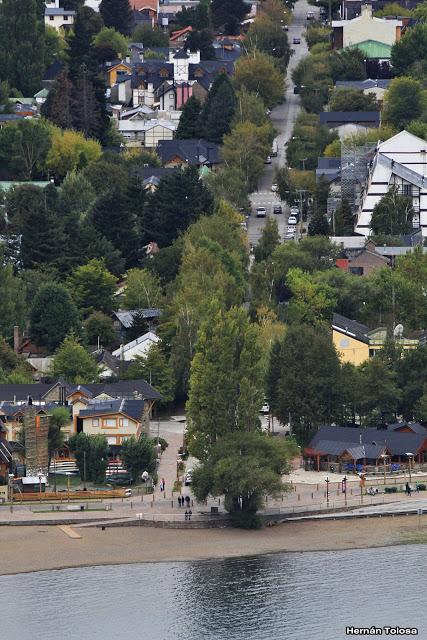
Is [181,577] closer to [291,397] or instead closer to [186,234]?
[291,397]

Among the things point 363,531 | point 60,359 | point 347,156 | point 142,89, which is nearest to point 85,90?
point 142,89

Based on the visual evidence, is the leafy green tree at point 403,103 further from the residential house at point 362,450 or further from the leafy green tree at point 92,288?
the residential house at point 362,450

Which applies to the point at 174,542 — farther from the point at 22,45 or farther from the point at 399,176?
the point at 22,45

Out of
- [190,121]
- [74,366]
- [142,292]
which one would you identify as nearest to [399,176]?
[142,292]

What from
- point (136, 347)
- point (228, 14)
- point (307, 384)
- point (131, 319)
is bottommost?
point (307, 384)

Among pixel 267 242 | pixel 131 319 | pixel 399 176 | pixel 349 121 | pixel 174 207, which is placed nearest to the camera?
pixel 131 319

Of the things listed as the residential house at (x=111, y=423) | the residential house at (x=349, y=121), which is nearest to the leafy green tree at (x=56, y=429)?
the residential house at (x=111, y=423)

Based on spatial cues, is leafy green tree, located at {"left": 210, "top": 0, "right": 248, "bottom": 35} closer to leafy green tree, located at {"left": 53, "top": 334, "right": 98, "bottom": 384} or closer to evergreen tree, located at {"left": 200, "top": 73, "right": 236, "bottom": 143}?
evergreen tree, located at {"left": 200, "top": 73, "right": 236, "bottom": 143}
